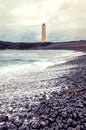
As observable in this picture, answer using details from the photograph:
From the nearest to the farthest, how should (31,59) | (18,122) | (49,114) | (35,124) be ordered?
1. (35,124)
2. (18,122)
3. (49,114)
4. (31,59)

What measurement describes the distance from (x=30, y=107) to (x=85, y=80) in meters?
4.12

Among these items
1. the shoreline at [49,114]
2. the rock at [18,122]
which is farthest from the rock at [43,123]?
the rock at [18,122]

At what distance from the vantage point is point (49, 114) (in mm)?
6078

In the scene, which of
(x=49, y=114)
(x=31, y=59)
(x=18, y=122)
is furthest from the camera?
(x=31, y=59)

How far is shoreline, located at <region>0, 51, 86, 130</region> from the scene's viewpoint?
5504 millimetres

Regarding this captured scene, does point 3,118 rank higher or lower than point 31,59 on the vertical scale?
higher

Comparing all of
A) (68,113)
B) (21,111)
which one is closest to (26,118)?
(21,111)

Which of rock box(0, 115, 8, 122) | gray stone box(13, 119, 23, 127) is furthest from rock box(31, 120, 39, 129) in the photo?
rock box(0, 115, 8, 122)

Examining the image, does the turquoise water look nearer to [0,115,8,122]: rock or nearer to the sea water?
the sea water

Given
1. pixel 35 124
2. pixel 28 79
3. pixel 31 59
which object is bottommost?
pixel 31 59

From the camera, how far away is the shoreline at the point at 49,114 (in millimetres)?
5504

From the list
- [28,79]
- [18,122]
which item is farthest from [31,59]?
[18,122]

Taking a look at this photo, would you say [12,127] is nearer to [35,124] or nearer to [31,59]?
[35,124]

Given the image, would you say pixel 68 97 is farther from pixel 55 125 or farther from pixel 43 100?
pixel 55 125
